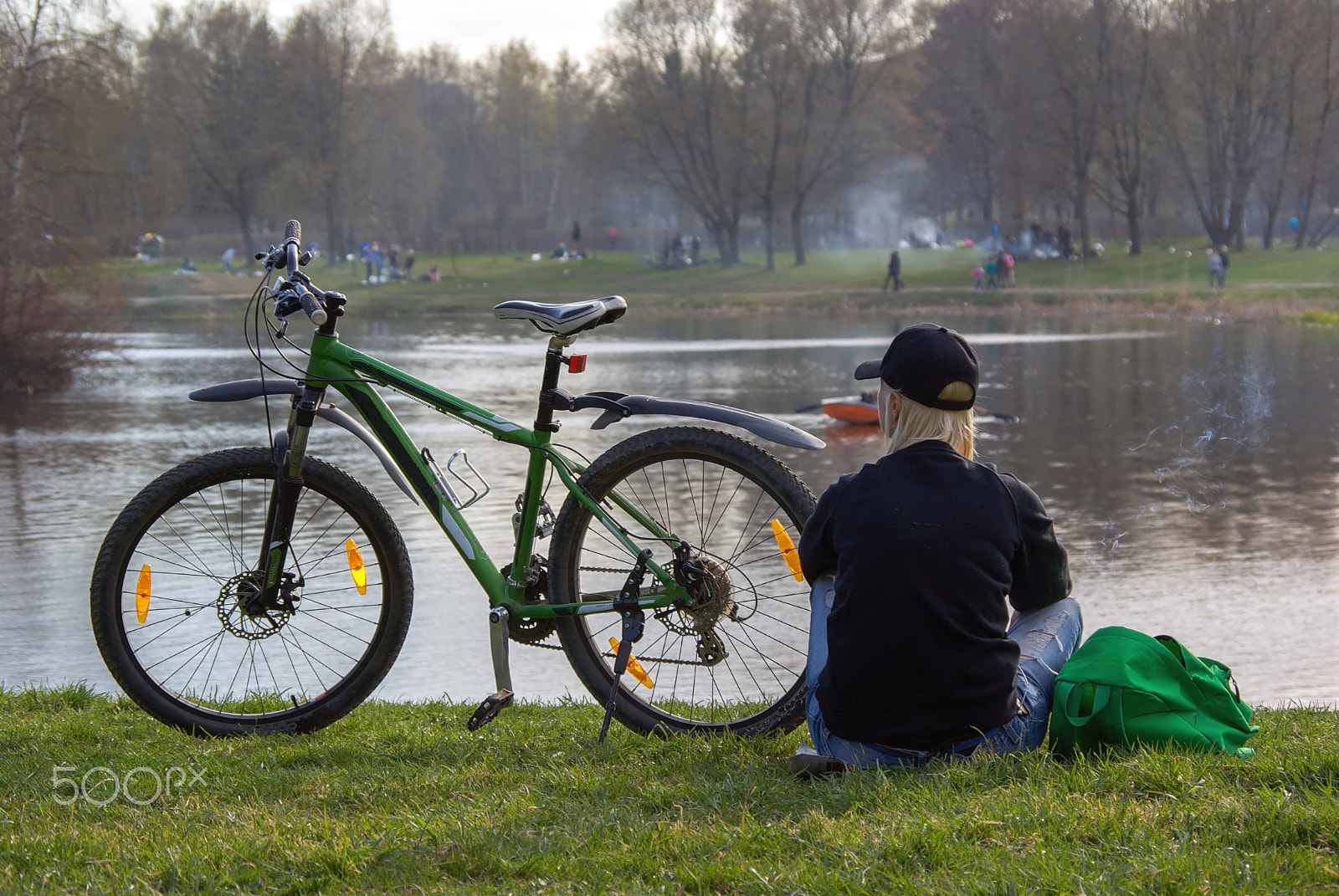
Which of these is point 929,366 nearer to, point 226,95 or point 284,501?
point 284,501

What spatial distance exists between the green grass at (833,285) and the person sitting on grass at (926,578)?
33.2 meters

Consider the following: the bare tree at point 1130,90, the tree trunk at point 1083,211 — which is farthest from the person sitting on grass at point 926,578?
the tree trunk at point 1083,211

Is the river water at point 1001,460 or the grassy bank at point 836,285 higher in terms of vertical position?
the grassy bank at point 836,285

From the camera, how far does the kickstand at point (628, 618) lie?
4.51 metres

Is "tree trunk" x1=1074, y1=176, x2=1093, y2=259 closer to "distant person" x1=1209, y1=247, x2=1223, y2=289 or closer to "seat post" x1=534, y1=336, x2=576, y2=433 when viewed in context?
"distant person" x1=1209, y1=247, x2=1223, y2=289

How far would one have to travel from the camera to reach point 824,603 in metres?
3.92

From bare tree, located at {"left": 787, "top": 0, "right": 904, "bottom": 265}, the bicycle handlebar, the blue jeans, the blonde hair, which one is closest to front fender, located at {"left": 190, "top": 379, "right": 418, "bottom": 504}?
the bicycle handlebar

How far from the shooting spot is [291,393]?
4.82 metres

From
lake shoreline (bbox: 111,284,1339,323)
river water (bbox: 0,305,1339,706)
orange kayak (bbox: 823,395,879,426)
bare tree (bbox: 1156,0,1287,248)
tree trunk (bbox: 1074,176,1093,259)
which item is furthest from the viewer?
tree trunk (bbox: 1074,176,1093,259)

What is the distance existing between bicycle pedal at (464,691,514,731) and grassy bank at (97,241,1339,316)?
→ 108 feet

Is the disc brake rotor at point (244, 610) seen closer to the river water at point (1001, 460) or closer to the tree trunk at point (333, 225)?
the river water at point (1001, 460)

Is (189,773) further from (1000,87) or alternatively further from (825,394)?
(1000,87)

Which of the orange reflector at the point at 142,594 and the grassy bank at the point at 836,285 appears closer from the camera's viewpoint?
the orange reflector at the point at 142,594

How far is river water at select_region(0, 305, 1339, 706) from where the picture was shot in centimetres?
773
